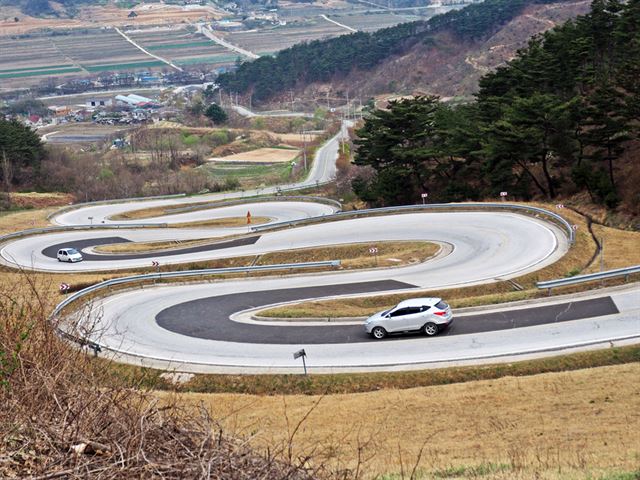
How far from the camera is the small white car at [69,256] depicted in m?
51.3

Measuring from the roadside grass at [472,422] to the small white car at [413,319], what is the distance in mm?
3432

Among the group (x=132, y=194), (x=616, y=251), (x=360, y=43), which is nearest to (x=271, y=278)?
(x=616, y=251)

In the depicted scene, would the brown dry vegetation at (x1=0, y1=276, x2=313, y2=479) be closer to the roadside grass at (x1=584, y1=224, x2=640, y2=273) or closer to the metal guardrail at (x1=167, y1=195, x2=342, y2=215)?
the roadside grass at (x1=584, y1=224, x2=640, y2=273)

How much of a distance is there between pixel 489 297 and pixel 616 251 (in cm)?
1049

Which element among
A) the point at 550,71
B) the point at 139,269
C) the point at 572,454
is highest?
the point at 550,71

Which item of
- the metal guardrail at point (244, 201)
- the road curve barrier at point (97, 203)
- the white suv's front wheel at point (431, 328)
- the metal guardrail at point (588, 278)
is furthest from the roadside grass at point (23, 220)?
the metal guardrail at point (588, 278)

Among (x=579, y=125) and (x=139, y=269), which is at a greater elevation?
(x=579, y=125)

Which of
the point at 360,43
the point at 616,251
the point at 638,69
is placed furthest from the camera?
the point at 360,43

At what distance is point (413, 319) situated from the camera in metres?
26.9

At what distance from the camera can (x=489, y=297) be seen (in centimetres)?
2981

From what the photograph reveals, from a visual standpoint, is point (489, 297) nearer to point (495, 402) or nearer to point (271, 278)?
point (495, 402)

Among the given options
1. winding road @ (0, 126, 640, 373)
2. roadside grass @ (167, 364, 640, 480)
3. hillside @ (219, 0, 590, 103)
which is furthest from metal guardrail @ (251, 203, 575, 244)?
hillside @ (219, 0, 590, 103)

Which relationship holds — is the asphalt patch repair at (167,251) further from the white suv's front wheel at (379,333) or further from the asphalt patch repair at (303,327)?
the white suv's front wheel at (379,333)

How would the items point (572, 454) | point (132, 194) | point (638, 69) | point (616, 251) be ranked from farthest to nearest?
point (132, 194)
point (638, 69)
point (616, 251)
point (572, 454)
